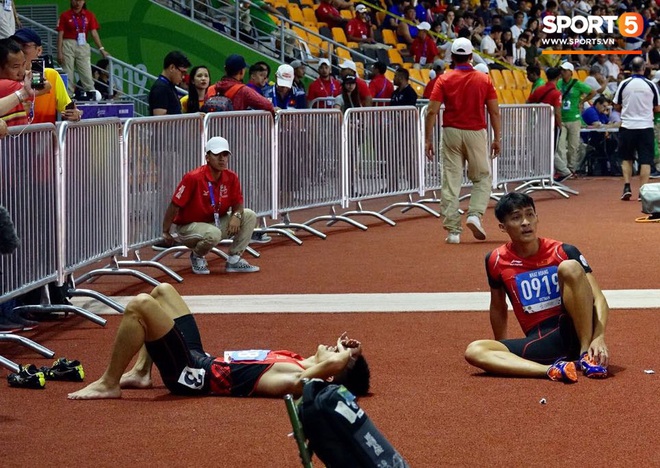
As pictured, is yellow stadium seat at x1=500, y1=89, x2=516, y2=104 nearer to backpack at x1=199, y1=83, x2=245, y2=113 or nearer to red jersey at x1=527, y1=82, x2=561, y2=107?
red jersey at x1=527, y1=82, x2=561, y2=107

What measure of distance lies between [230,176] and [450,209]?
3339mm

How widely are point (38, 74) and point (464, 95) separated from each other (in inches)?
249

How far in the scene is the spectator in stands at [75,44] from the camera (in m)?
20.2

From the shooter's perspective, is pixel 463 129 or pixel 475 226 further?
pixel 463 129

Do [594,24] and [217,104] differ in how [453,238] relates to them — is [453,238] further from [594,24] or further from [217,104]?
[594,24]

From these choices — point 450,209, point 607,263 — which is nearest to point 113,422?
point 607,263

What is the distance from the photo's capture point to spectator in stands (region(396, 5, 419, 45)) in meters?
29.6

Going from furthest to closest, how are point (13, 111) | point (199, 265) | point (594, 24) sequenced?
point (594, 24), point (199, 265), point (13, 111)

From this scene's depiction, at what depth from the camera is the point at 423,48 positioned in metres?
29.1

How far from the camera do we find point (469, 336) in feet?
28.4

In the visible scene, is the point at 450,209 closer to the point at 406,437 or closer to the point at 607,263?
the point at 607,263

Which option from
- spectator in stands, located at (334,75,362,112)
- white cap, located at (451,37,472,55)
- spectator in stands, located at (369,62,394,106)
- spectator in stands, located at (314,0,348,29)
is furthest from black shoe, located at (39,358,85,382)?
spectator in stands, located at (314,0,348,29)

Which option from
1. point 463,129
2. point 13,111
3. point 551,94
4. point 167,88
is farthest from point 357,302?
point 551,94

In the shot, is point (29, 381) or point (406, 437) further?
point (29, 381)
